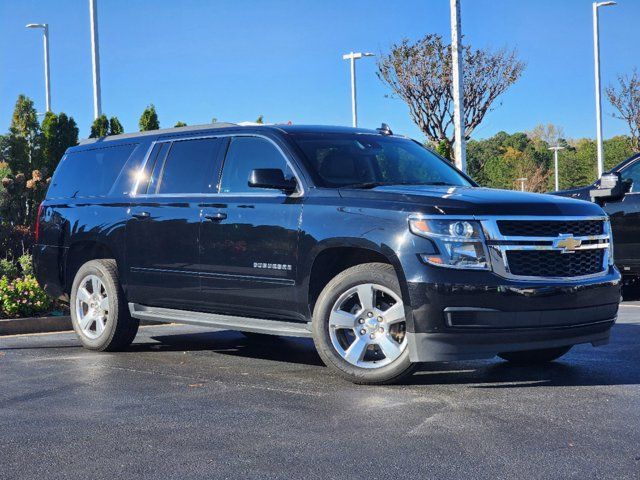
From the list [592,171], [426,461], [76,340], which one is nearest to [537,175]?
[592,171]

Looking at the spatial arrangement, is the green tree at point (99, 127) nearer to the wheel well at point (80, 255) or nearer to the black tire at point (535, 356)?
the wheel well at point (80, 255)

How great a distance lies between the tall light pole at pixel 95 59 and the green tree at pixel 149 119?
107cm

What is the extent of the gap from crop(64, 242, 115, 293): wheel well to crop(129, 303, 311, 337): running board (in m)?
0.77

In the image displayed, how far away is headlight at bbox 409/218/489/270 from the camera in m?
6.16

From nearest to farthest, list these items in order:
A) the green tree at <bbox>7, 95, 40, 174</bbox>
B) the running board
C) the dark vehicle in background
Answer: the running board < the dark vehicle in background < the green tree at <bbox>7, 95, 40, 174</bbox>

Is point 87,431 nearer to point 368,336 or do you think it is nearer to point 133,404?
point 133,404

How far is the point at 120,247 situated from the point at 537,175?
6437 cm

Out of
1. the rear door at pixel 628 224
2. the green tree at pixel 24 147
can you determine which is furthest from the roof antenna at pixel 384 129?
the green tree at pixel 24 147

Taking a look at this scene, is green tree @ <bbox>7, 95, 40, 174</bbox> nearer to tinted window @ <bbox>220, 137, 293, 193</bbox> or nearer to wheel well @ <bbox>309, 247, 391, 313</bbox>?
tinted window @ <bbox>220, 137, 293, 193</bbox>

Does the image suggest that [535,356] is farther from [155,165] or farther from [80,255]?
[80,255]

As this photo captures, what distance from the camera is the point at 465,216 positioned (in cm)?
621

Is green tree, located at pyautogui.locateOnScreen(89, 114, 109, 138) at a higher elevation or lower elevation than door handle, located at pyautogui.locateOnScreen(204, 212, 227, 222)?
higher

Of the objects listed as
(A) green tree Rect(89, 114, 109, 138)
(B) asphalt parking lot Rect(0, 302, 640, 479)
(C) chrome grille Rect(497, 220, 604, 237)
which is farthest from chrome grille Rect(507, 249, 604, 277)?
(A) green tree Rect(89, 114, 109, 138)

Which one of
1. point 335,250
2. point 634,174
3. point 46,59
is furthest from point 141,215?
point 46,59
